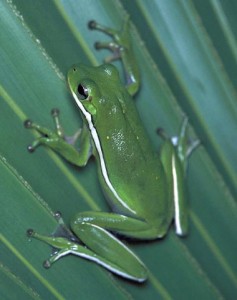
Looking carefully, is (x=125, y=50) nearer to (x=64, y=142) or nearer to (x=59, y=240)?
(x=64, y=142)

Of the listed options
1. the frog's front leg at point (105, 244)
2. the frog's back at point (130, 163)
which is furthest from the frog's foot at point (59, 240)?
the frog's back at point (130, 163)

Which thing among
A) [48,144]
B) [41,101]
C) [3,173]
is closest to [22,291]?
[3,173]

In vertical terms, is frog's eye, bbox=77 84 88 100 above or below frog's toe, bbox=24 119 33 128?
below

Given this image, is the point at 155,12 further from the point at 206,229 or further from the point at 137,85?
the point at 206,229

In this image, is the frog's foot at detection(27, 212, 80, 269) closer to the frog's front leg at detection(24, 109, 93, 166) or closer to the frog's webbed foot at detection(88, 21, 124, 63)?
the frog's front leg at detection(24, 109, 93, 166)

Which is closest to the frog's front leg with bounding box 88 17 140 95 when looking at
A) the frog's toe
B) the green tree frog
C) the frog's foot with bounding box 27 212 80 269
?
the green tree frog

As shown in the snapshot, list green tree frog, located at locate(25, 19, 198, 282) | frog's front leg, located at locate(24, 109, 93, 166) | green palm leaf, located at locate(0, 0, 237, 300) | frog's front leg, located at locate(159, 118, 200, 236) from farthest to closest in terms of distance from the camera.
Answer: frog's front leg, located at locate(159, 118, 200, 236), green tree frog, located at locate(25, 19, 198, 282), frog's front leg, located at locate(24, 109, 93, 166), green palm leaf, located at locate(0, 0, 237, 300)

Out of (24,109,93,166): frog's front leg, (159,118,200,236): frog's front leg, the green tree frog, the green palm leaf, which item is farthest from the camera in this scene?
(159,118,200,236): frog's front leg

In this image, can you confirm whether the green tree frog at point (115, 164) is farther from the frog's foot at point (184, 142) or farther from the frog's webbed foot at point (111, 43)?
the frog's foot at point (184, 142)

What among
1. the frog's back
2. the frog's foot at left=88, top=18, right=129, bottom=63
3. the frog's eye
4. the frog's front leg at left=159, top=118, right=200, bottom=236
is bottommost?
the frog's front leg at left=159, top=118, right=200, bottom=236
